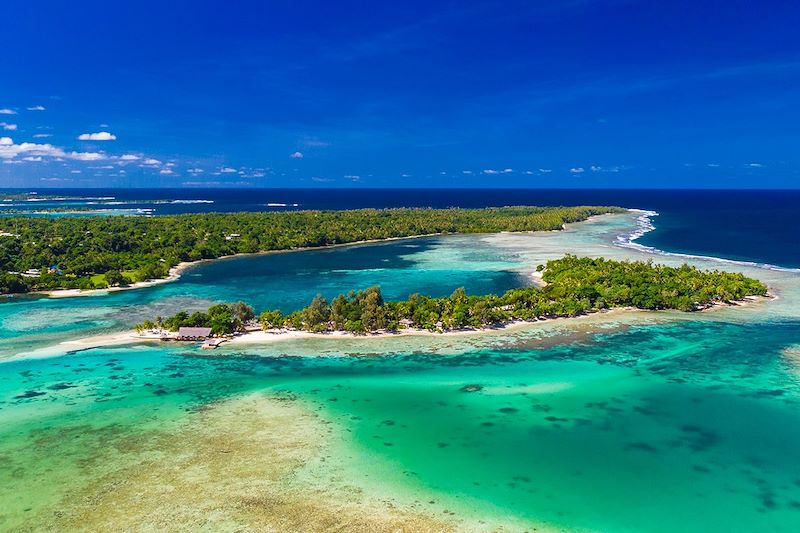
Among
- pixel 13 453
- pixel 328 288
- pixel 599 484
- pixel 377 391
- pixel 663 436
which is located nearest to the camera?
pixel 599 484

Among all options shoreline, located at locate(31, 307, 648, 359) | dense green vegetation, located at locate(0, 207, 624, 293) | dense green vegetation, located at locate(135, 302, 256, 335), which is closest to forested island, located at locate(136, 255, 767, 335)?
dense green vegetation, located at locate(135, 302, 256, 335)

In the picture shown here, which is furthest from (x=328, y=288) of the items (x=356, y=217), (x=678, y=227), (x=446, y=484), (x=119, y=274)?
(x=678, y=227)

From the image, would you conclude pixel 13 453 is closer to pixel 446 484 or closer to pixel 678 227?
pixel 446 484

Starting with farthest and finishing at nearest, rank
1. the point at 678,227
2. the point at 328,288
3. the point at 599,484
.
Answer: the point at 678,227
the point at 328,288
the point at 599,484

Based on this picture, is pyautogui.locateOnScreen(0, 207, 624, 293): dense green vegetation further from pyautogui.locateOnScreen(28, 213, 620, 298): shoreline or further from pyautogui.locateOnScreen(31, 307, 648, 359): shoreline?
pyautogui.locateOnScreen(31, 307, 648, 359): shoreline

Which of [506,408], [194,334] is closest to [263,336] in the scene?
[194,334]

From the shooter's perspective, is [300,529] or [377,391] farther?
[377,391]
